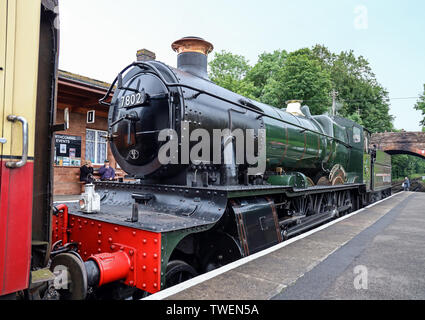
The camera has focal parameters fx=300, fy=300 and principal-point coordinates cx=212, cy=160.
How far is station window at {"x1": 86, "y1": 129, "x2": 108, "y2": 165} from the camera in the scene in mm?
10061

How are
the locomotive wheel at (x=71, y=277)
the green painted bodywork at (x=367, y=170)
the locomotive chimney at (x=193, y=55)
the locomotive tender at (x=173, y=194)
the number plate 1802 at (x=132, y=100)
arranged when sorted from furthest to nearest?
the green painted bodywork at (x=367, y=170), the locomotive chimney at (x=193, y=55), the number plate 1802 at (x=132, y=100), the locomotive tender at (x=173, y=194), the locomotive wheel at (x=71, y=277)

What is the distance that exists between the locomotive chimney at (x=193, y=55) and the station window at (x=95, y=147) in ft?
21.1

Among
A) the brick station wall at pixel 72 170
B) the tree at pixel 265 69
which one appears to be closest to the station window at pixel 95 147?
the brick station wall at pixel 72 170

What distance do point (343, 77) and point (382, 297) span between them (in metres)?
38.4

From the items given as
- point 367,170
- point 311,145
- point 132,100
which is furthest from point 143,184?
point 367,170

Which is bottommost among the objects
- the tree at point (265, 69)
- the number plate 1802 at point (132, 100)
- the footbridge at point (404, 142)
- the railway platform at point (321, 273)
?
the railway platform at point (321, 273)

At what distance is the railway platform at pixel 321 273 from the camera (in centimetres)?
266

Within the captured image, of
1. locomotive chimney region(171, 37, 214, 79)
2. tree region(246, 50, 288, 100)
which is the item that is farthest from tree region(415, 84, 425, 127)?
locomotive chimney region(171, 37, 214, 79)

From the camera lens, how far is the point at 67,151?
936 cm

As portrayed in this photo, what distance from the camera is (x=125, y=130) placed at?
3.98 metres

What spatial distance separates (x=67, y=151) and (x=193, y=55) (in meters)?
6.50

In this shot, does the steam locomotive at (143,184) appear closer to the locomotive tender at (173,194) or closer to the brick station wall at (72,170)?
the locomotive tender at (173,194)
